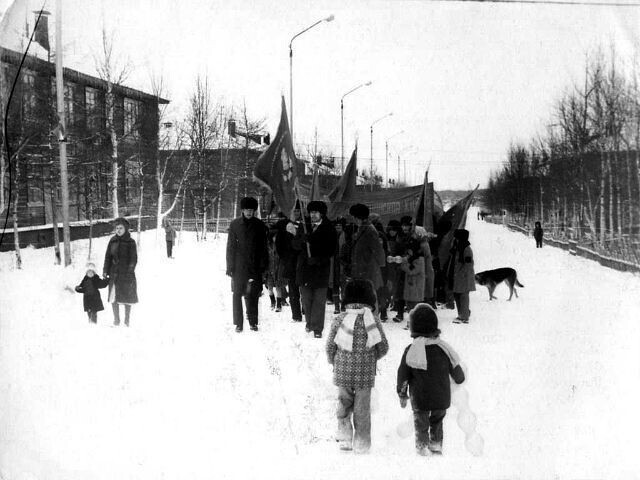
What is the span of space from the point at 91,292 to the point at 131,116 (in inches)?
31.8

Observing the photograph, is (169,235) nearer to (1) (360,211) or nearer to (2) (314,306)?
(2) (314,306)

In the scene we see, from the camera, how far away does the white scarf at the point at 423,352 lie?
2205 mm

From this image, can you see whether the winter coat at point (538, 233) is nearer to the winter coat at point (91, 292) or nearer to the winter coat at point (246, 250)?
the winter coat at point (246, 250)

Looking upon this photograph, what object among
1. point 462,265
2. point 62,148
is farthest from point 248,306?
point 62,148

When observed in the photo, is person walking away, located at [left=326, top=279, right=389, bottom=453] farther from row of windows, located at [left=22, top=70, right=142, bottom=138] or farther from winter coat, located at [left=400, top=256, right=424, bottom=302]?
row of windows, located at [left=22, top=70, right=142, bottom=138]

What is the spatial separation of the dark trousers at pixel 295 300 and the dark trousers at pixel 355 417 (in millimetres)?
388

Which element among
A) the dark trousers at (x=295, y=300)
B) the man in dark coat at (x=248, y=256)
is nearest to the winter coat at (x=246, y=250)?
the man in dark coat at (x=248, y=256)

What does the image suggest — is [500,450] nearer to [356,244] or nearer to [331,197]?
[356,244]

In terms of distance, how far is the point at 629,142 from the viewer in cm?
213

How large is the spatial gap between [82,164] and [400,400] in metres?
1.73

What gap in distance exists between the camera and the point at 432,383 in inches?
87.9

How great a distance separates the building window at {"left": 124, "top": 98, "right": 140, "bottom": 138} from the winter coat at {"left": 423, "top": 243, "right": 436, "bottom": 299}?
1268 millimetres

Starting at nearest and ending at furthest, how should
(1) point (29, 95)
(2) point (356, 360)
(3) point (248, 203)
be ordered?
(3) point (248, 203) < (2) point (356, 360) < (1) point (29, 95)

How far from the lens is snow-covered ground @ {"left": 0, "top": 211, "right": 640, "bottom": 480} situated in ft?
6.59
